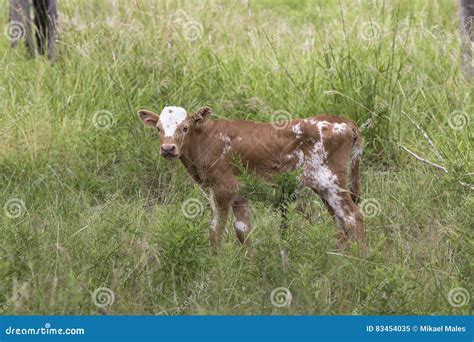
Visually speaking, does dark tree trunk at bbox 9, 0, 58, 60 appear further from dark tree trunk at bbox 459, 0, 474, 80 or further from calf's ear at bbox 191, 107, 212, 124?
dark tree trunk at bbox 459, 0, 474, 80

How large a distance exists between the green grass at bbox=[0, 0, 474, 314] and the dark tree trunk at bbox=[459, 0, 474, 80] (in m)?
0.14

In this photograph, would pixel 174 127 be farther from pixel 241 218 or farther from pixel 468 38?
pixel 468 38

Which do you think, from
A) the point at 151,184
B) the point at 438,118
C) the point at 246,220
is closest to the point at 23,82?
the point at 151,184

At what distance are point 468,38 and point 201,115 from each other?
322 cm

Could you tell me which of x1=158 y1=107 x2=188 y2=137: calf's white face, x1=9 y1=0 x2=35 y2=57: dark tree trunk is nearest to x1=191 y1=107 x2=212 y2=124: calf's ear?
x1=158 y1=107 x2=188 y2=137: calf's white face

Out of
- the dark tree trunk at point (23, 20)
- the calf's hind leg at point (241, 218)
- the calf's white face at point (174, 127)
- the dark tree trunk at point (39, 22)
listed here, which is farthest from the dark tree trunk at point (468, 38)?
the dark tree trunk at point (23, 20)

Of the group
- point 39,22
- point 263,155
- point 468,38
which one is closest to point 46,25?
point 39,22

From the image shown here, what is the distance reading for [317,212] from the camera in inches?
284

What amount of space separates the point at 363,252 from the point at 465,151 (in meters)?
1.84

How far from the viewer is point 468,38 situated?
8.53 metres

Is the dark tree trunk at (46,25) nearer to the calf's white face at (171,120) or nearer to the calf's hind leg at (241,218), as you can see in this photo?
the calf's white face at (171,120)

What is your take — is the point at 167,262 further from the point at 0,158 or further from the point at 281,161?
the point at 0,158

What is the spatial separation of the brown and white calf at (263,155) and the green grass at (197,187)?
207mm

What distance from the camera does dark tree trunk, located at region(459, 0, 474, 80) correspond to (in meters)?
8.62
